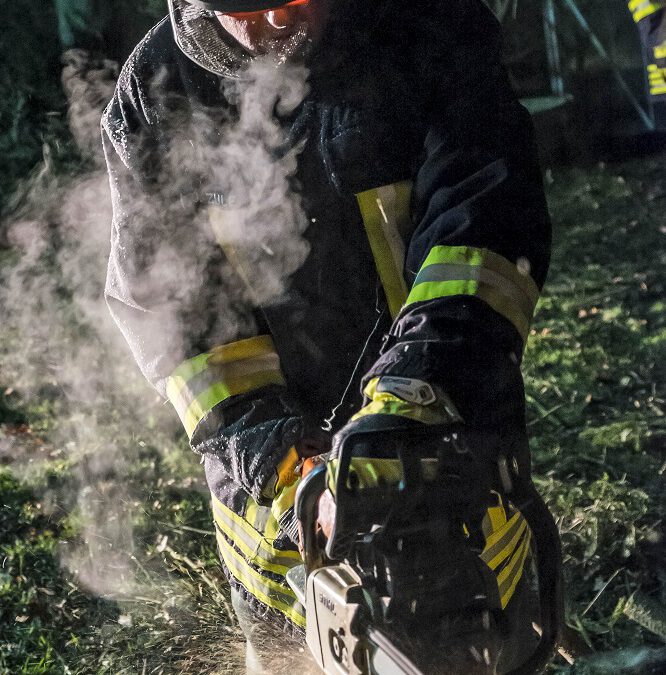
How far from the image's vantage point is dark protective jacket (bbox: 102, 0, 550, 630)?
86.0 inches

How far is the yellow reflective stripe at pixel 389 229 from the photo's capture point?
8.00 ft

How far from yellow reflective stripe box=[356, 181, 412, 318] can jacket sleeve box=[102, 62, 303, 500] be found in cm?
46

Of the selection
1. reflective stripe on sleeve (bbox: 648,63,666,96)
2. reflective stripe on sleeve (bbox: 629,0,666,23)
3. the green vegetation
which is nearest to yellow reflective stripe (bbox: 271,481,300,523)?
the green vegetation

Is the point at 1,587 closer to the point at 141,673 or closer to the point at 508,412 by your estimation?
the point at 141,673

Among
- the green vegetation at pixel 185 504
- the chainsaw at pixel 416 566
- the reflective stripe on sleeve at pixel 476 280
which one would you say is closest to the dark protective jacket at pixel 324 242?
the reflective stripe on sleeve at pixel 476 280

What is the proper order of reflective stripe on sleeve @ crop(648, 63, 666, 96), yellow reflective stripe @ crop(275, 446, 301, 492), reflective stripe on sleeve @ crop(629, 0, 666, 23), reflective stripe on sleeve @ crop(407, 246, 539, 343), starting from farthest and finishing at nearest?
reflective stripe on sleeve @ crop(648, 63, 666, 96), reflective stripe on sleeve @ crop(629, 0, 666, 23), yellow reflective stripe @ crop(275, 446, 301, 492), reflective stripe on sleeve @ crop(407, 246, 539, 343)

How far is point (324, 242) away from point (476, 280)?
61 cm

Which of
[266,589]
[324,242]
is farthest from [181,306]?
[266,589]

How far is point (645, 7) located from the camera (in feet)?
16.1

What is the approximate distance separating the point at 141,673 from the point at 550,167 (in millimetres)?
8223

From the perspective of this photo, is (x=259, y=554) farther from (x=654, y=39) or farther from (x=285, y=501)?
(x=654, y=39)

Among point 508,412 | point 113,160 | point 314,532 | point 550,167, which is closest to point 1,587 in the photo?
point 113,160

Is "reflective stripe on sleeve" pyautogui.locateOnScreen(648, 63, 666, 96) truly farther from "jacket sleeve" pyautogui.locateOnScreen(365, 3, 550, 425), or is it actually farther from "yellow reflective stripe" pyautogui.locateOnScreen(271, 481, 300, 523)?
"yellow reflective stripe" pyautogui.locateOnScreen(271, 481, 300, 523)

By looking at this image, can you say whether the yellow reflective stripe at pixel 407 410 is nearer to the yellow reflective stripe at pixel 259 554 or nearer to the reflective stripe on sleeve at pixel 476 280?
the reflective stripe on sleeve at pixel 476 280
